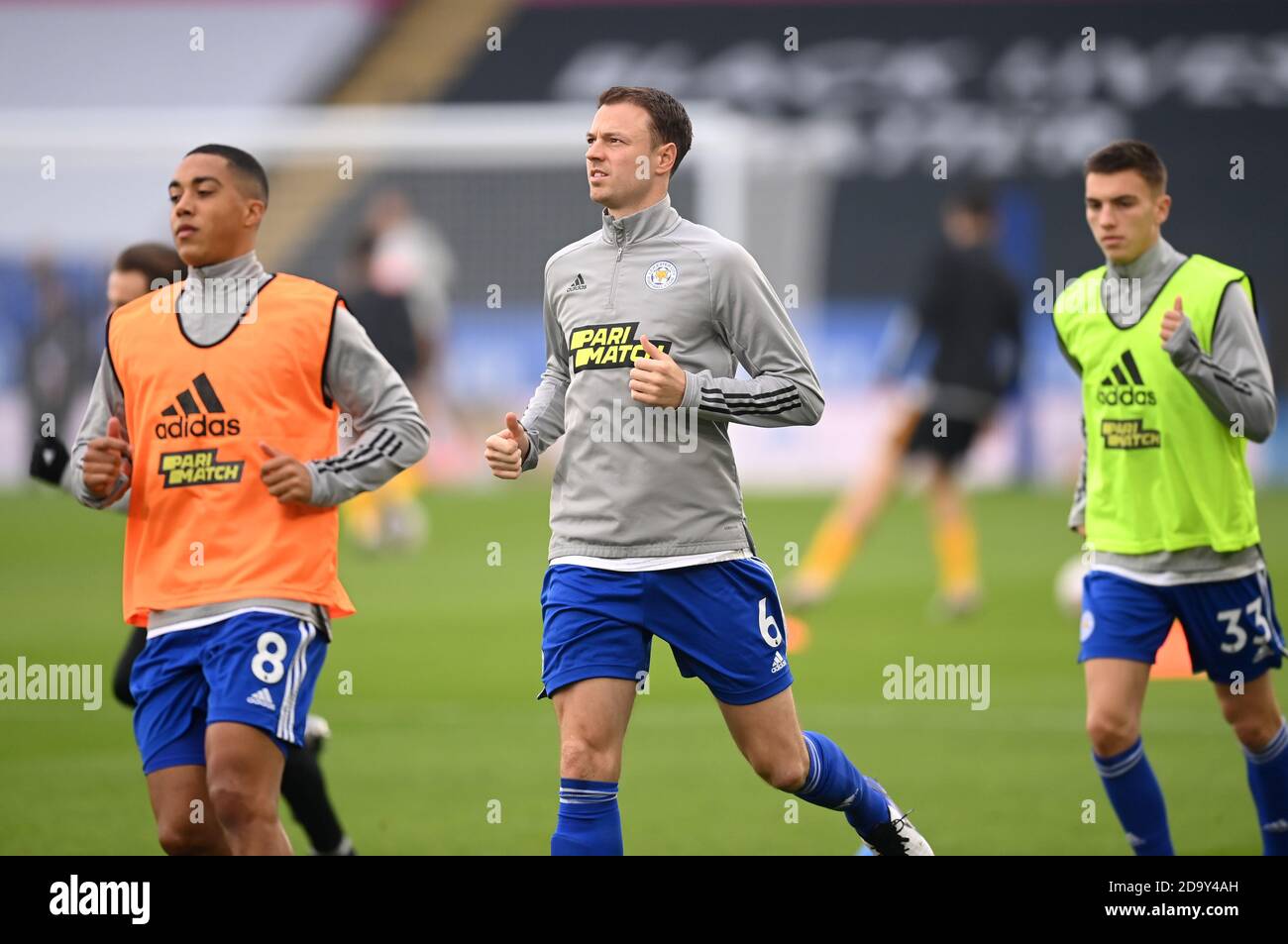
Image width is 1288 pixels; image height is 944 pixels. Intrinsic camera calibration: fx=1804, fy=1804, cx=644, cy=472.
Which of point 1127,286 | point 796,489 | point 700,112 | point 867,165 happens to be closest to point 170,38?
point 700,112

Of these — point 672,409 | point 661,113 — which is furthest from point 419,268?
point 672,409

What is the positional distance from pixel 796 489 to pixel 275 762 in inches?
645

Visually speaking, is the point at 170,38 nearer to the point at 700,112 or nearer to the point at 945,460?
the point at 700,112

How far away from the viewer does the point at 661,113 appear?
Answer: 4875 millimetres

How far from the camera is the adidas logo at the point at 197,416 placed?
4625mm

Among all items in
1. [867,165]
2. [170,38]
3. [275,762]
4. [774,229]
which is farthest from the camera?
[170,38]

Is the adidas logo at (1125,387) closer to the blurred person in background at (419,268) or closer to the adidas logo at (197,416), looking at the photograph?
the adidas logo at (197,416)

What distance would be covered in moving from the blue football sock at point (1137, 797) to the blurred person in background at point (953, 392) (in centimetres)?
598

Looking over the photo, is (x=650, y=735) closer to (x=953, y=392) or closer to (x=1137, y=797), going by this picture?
(x=1137, y=797)

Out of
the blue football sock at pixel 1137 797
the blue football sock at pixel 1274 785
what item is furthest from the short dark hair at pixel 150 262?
the blue football sock at pixel 1274 785

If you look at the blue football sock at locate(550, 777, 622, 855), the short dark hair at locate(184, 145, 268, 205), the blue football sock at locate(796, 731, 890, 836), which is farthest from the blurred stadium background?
the short dark hair at locate(184, 145, 268, 205)

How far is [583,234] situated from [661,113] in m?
15.9

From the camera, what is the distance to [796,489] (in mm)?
20609

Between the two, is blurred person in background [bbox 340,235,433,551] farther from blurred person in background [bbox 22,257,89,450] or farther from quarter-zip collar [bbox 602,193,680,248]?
quarter-zip collar [bbox 602,193,680,248]
